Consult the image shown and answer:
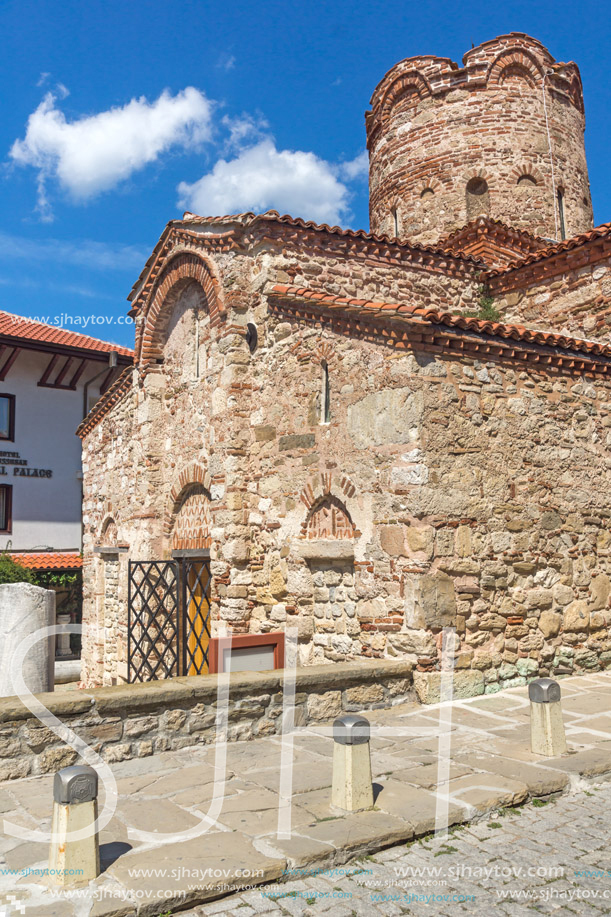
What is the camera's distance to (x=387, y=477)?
6684mm

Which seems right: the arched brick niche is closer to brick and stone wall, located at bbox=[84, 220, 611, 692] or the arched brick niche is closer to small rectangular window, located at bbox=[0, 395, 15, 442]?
brick and stone wall, located at bbox=[84, 220, 611, 692]

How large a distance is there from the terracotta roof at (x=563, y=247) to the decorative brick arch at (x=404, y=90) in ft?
16.0

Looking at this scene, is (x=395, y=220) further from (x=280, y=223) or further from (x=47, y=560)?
(x=47, y=560)

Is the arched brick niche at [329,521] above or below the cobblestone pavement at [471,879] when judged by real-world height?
above

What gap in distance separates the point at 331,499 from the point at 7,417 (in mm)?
14803

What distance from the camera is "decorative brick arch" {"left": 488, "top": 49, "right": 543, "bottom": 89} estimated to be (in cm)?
1309

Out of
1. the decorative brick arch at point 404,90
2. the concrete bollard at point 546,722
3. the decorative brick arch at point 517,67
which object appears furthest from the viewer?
the decorative brick arch at point 404,90

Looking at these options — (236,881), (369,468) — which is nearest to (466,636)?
(369,468)

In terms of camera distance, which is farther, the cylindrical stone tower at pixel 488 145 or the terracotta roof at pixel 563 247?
the cylindrical stone tower at pixel 488 145

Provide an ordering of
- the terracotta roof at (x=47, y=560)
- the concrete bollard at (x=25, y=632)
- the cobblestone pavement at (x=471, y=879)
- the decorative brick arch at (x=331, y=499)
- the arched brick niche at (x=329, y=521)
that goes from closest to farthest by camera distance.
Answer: the cobblestone pavement at (x=471, y=879)
the concrete bollard at (x=25, y=632)
the decorative brick arch at (x=331, y=499)
the arched brick niche at (x=329, y=521)
the terracotta roof at (x=47, y=560)

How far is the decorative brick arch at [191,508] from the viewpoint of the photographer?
9539 millimetres

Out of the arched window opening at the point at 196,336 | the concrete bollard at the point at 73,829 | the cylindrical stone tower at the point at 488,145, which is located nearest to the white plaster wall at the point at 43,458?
the arched window opening at the point at 196,336

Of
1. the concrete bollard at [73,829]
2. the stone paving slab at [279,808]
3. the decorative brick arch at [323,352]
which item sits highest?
the decorative brick arch at [323,352]

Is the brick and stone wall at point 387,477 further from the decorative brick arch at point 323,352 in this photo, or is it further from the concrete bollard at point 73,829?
the concrete bollard at point 73,829
